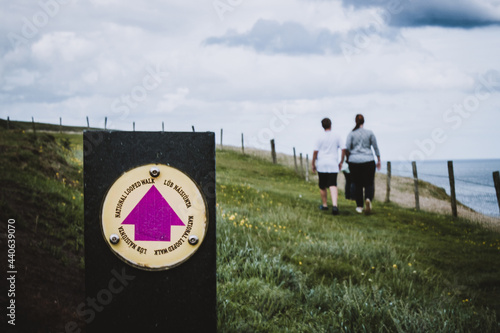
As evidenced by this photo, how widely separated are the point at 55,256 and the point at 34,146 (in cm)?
596

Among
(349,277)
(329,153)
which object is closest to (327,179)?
(329,153)

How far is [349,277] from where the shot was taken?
4.46 meters

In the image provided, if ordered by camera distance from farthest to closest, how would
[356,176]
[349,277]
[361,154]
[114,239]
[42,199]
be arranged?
1. [356,176]
2. [361,154]
3. [42,199]
4. [349,277]
5. [114,239]

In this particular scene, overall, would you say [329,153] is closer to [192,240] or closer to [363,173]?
[363,173]

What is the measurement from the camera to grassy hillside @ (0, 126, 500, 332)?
10.5ft

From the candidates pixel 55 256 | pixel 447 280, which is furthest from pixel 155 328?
pixel 447 280

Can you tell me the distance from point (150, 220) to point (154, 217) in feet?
0.08

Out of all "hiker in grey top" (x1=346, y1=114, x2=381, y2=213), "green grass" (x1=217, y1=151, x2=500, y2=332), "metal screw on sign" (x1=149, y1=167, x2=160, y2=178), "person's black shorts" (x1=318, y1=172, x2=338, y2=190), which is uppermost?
"hiker in grey top" (x1=346, y1=114, x2=381, y2=213)

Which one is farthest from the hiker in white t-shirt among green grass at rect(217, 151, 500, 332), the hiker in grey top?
green grass at rect(217, 151, 500, 332)

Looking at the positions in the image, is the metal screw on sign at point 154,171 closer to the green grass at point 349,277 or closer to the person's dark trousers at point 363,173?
the green grass at point 349,277

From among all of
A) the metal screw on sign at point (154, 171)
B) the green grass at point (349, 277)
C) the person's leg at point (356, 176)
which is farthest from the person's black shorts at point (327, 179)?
the metal screw on sign at point (154, 171)

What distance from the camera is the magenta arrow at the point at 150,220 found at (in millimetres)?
2021

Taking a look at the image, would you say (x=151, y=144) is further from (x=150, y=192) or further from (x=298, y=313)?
(x=298, y=313)

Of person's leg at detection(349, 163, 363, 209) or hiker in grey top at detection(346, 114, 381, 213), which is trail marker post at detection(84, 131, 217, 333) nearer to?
hiker in grey top at detection(346, 114, 381, 213)
